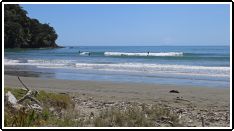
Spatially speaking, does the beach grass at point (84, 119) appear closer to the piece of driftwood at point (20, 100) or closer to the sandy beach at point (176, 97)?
the piece of driftwood at point (20, 100)

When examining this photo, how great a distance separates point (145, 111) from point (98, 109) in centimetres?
148

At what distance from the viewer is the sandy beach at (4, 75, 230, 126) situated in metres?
8.62

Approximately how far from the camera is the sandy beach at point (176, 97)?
8.62 metres

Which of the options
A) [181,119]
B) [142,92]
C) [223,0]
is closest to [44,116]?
[181,119]

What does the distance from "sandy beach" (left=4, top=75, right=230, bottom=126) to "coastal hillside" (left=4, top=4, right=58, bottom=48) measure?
48.2 m

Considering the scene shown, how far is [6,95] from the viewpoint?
25.4 ft

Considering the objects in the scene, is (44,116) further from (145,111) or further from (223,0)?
(223,0)

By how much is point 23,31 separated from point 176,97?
71613 mm

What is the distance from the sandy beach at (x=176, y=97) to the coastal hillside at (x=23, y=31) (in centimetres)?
4817

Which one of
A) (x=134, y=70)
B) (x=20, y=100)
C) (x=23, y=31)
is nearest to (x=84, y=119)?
(x=20, y=100)

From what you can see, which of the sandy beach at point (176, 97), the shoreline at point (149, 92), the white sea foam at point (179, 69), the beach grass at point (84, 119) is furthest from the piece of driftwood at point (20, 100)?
the white sea foam at point (179, 69)

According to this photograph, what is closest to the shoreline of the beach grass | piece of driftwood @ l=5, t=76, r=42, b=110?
the beach grass

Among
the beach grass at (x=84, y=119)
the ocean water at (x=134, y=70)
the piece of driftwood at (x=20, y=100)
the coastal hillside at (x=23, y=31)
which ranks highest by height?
the coastal hillside at (x=23, y=31)

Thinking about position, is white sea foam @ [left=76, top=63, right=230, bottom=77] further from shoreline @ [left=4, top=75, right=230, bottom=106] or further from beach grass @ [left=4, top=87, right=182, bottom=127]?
beach grass @ [left=4, top=87, right=182, bottom=127]
